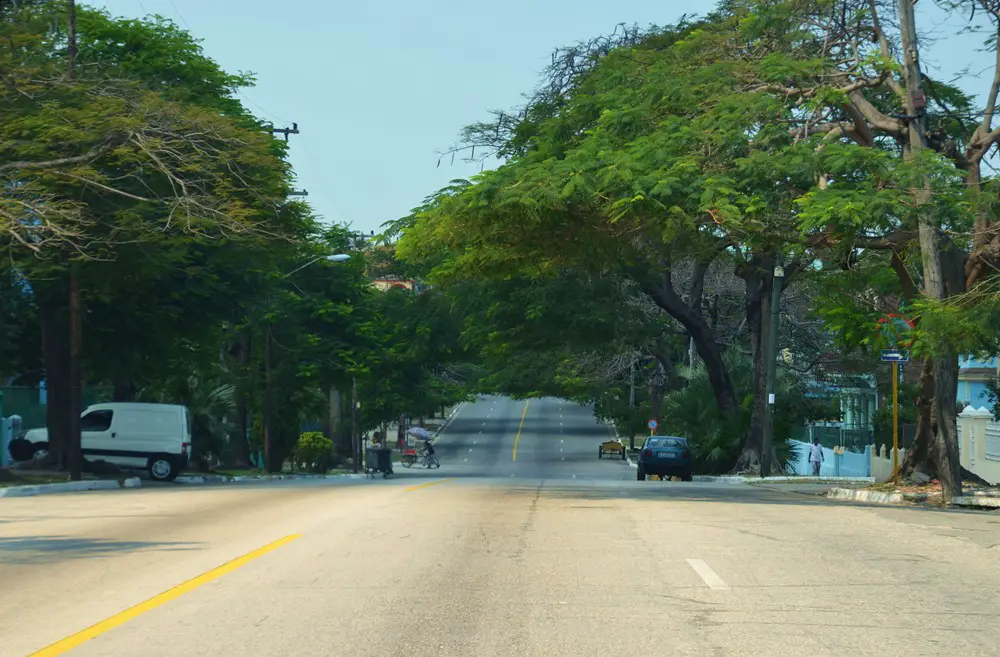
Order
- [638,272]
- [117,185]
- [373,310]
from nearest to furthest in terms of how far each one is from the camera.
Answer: [117,185], [638,272], [373,310]

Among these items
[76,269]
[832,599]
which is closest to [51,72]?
[76,269]

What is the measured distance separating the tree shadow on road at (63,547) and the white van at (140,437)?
70.5 feet

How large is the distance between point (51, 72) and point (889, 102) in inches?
725

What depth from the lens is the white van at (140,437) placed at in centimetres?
3600

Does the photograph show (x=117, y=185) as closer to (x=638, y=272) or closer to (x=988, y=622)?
(x=638, y=272)

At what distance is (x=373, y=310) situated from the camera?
54.7 metres

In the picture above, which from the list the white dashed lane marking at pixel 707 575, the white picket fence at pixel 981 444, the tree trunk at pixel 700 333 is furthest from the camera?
the tree trunk at pixel 700 333

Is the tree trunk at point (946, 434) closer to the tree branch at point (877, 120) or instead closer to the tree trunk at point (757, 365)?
the tree branch at point (877, 120)

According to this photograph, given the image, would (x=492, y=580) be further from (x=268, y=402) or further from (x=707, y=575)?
(x=268, y=402)

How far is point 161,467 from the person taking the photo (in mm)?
36031

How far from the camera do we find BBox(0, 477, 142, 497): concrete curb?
25547 mm

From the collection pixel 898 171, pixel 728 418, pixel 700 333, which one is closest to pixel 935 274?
pixel 898 171

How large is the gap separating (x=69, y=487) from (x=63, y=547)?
14.7m

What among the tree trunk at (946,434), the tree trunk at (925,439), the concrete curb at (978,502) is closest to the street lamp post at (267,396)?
the tree trunk at (925,439)
